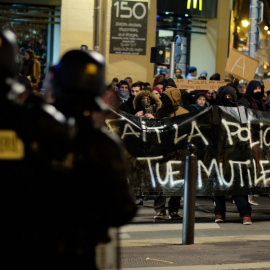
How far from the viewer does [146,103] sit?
13.0 meters

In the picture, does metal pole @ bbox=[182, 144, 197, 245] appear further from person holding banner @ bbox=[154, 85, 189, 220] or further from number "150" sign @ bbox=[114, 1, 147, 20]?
number "150" sign @ bbox=[114, 1, 147, 20]

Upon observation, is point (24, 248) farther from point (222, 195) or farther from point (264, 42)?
point (264, 42)

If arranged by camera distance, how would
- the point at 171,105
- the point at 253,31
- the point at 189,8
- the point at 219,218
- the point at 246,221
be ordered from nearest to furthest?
the point at 246,221, the point at 219,218, the point at 171,105, the point at 253,31, the point at 189,8

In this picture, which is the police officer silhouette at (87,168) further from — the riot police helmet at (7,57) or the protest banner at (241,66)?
the protest banner at (241,66)

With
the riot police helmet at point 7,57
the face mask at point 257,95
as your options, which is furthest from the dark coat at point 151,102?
the riot police helmet at point 7,57

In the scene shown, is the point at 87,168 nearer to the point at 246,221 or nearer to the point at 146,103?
the point at 246,221

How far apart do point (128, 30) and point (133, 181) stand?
13.0 meters

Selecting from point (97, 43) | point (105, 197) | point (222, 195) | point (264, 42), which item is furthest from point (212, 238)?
point (264, 42)

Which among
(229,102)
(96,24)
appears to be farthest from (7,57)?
(96,24)

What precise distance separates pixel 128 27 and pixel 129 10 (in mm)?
467

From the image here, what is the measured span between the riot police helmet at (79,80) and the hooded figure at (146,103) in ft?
31.1

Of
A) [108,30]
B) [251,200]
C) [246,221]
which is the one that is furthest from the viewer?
[108,30]

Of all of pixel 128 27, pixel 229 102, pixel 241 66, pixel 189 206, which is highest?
pixel 128 27

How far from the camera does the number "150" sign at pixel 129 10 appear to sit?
75.8 ft
